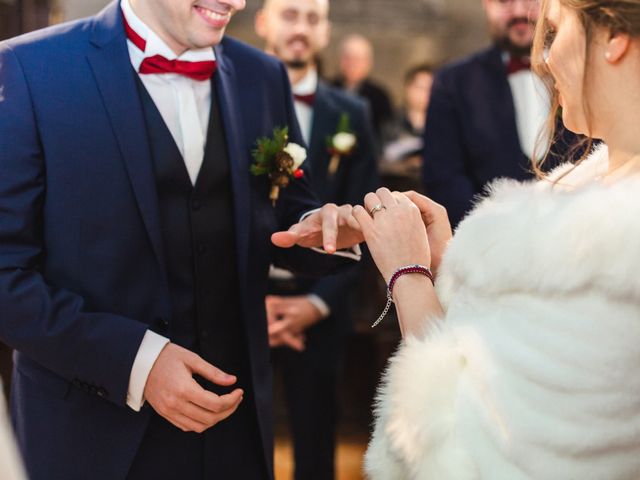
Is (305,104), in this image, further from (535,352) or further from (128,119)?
(535,352)

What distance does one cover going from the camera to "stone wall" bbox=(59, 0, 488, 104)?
40.4ft

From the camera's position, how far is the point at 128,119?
2156 mm

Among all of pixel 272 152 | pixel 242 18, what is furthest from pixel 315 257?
pixel 242 18

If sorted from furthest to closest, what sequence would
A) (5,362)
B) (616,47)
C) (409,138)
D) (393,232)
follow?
(409,138)
(5,362)
(393,232)
(616,47)

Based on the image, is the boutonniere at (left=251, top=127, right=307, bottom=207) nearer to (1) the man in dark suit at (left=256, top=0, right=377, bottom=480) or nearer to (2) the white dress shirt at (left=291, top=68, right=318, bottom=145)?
(1) the man in dark suit at (left=256, top=0, right=377, bottom=480)

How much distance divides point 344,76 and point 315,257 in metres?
7.18

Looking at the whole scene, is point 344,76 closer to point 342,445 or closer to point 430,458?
point 342,445

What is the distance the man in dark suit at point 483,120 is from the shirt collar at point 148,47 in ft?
5.66

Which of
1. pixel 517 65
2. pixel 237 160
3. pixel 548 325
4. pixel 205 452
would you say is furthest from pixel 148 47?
pixel 517 65

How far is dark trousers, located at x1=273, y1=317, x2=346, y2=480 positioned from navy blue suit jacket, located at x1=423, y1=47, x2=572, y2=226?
82cm

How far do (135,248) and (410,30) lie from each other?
35.6 ft

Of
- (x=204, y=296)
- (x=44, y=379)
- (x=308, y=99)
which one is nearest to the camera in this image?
(x=44, y=379)

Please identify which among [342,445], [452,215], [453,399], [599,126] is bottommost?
[342,445]

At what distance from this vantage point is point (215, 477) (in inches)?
91.5
